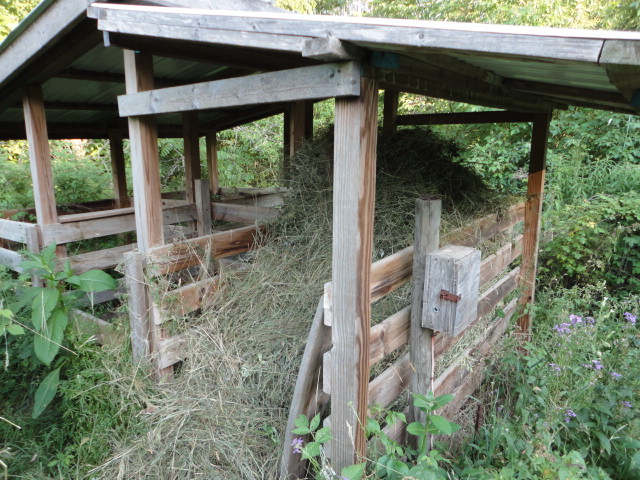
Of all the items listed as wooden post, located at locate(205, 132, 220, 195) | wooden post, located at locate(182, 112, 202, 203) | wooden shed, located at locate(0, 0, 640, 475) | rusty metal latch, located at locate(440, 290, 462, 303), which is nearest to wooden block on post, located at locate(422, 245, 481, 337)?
rusty metal latch, located at locate(440, 290, 462, 303)

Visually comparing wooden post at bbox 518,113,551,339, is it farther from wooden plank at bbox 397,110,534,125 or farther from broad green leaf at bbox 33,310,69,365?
broad green leaf at bbox 33,310,69,365

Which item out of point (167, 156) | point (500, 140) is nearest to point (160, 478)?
point (500, 140)

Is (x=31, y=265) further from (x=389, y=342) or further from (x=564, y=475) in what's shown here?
(x=564, y=475)

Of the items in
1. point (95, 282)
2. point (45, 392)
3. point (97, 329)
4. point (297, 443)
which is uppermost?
point (95, 282)

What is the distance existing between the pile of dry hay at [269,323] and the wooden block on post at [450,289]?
50 centimetres

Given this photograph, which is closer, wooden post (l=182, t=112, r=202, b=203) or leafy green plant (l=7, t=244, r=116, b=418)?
leafy green plant (l=7, t=244, r=116, b=418)

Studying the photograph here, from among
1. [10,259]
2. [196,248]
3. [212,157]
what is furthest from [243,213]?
[212,157]

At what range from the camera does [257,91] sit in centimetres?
225

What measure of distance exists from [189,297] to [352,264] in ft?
5.50

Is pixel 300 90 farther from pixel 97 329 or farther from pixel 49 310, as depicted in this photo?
pixel 97 329

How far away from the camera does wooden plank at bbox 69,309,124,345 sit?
132 inches

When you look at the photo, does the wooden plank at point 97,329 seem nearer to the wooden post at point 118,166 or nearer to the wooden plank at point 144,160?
the wooden plank at point 144,160

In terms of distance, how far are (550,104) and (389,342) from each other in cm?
313

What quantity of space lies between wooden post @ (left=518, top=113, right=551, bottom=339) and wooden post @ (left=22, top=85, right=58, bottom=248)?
4.53 metres
